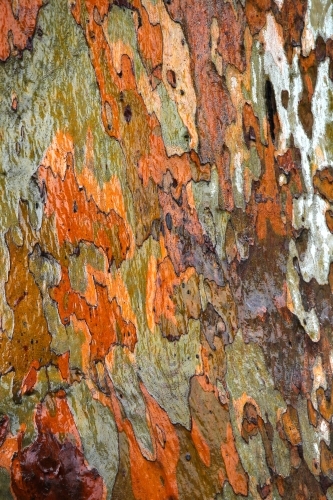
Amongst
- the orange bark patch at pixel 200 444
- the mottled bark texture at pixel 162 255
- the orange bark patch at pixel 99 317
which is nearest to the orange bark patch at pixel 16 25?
A: the mottled bark texture at pixel 162 255

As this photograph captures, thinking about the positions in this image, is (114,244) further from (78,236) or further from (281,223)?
(281,223)

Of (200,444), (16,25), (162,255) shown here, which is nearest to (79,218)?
(162,255)

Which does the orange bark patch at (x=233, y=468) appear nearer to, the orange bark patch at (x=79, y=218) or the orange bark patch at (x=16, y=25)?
the orange bark patch at (x=79, y=218)

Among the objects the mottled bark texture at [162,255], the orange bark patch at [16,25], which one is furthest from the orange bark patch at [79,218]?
the orange bark patch at [16,25]

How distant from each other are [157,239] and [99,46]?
34 centimetres

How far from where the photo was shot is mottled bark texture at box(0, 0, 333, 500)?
3.92 feet

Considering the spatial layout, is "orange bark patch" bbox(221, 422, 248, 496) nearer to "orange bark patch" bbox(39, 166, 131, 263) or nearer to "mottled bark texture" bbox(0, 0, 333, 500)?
"mottled bark texture" bbox(0, 0, 333, 500)

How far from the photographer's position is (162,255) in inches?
50.3

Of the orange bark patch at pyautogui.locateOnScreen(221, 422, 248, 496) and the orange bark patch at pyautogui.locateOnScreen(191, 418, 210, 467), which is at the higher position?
the orange bark patch at pyautogui.locateOnScreen(191, 418, 210, 467)

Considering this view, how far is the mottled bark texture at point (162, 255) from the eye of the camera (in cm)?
119

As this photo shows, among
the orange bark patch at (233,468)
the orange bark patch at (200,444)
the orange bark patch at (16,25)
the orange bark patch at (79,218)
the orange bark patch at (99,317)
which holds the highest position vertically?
the orange bark patch at (16,25)

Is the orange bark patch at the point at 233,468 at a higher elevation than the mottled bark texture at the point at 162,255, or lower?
lower

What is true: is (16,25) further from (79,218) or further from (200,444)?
(200,444)

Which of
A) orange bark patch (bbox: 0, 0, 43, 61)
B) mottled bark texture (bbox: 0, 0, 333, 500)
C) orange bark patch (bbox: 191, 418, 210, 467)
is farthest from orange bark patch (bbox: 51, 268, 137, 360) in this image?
orange bark patch (bbox: 0, 0, 43, 61)
